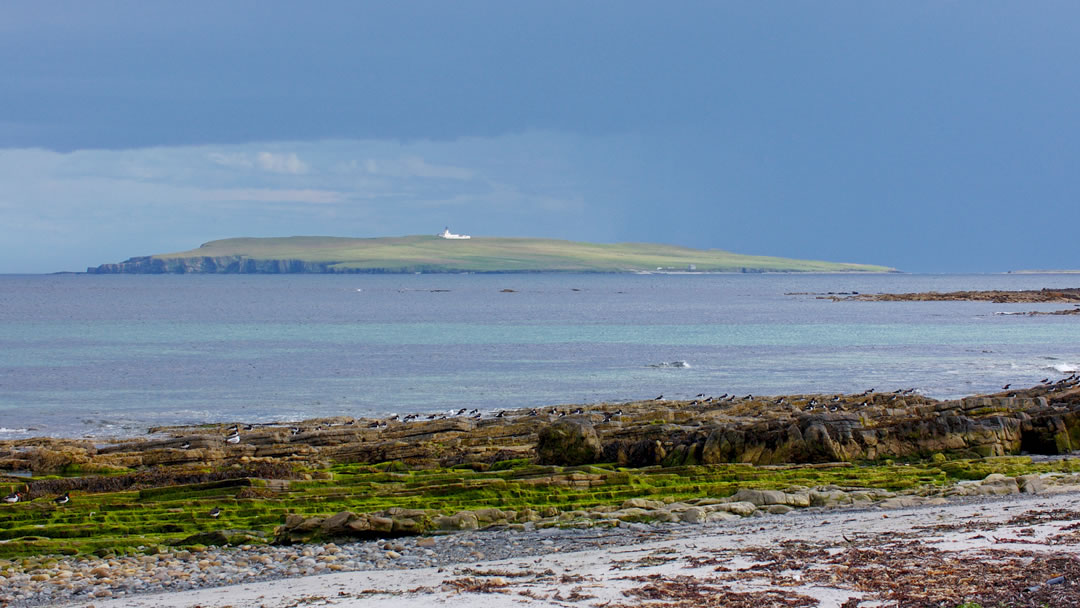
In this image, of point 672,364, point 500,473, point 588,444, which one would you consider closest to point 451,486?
point 500,473

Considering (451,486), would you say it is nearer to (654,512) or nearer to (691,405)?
(654,512)

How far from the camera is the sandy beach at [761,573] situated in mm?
11320

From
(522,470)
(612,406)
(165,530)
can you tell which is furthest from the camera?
(612,406)

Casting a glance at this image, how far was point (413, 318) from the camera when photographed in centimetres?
10825

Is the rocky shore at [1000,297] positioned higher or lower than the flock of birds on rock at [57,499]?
higher

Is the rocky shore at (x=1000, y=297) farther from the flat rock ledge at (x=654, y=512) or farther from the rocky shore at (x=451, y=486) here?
the flat rock ledge at (x=654, y=512)

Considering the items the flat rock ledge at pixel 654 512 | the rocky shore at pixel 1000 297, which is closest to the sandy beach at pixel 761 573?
the flat rock ledge at pixel 654 512

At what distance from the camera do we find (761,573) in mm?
12531

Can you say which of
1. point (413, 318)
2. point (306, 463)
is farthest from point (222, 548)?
point (413, 318)

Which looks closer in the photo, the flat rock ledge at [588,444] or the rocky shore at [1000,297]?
the flat rock ledge at [588,444]

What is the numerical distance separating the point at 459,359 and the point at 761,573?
49873 mm

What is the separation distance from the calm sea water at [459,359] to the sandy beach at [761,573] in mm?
24456

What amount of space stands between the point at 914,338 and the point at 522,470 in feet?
202

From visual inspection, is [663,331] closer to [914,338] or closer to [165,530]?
[914,338]
